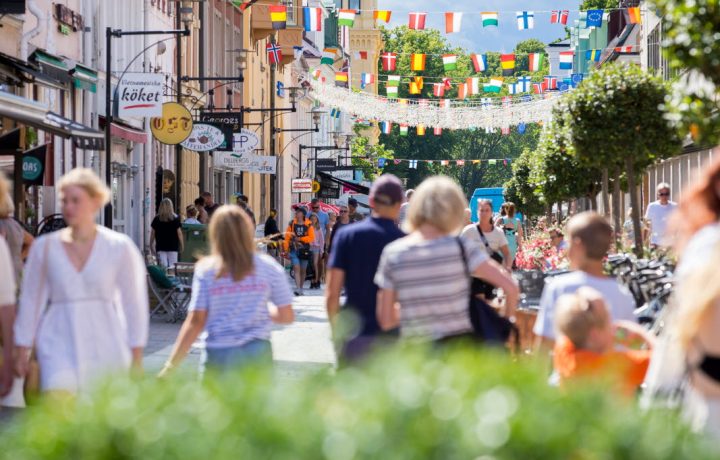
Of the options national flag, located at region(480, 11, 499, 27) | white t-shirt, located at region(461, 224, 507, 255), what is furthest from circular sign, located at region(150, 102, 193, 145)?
white t-shirt, located at region(461, 224, 507, 255)

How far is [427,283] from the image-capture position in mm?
7371

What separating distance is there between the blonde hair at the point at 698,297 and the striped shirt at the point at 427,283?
2.75 m

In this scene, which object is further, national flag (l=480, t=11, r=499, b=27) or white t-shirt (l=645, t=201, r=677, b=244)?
national flag (l=480, t=11, r=499, b=27)

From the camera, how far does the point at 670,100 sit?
10141mm

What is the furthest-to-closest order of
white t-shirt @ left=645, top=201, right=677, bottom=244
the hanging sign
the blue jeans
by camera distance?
the hanging sign
white t-shirt @ left=645, top=201, right=677, bottom=244
the blue jeans

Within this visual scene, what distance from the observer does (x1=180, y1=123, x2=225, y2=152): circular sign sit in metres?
32.0

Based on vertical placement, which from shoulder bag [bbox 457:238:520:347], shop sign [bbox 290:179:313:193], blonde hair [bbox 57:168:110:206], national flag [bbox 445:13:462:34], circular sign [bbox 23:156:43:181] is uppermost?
national flag [bbox 445:13:462:34]

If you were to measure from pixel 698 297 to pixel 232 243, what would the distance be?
12.2 ft

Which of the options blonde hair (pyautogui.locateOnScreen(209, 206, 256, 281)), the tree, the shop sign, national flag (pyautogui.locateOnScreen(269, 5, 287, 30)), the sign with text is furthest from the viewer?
the shop sign

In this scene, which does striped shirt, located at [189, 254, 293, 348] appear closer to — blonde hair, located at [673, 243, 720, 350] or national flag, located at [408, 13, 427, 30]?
blonde hair, located at [673, 243, 720, 350]

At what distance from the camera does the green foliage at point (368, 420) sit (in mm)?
2986

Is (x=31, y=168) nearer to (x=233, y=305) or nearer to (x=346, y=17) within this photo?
(x=233, y=305)

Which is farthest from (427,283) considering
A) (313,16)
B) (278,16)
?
(278,16)

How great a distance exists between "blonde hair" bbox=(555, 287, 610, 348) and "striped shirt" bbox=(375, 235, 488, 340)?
0.90 m
